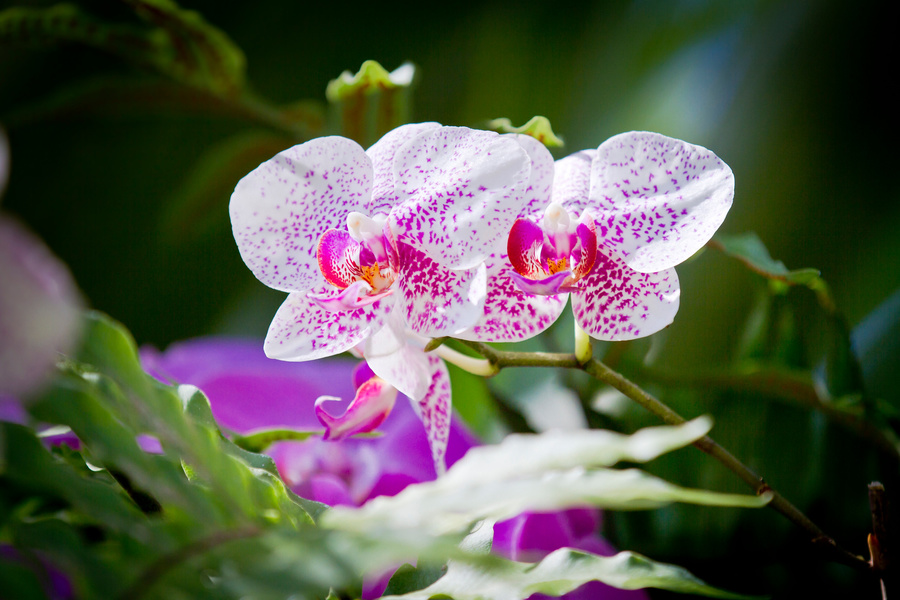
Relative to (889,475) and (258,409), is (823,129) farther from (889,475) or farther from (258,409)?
(258,409)

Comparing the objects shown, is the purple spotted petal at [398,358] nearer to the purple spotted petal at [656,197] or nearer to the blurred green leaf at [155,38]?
the purple spotted petal at [656,197]

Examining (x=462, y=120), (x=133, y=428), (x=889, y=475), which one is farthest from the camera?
(x=462, y=120)

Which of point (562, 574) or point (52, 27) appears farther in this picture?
point (52, 27)

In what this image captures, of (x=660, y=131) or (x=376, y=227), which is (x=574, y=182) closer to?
(x=376, y=227)

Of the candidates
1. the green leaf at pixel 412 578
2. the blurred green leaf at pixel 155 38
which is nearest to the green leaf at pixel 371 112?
the blurred green leaf at pixel 155 38

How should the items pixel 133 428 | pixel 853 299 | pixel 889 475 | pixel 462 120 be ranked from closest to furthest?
pixel 133 428, pixel 889 475, pixel 853 299, pixel 462 120

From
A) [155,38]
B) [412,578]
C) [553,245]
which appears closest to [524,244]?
[553,245]

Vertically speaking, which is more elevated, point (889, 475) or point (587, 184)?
point (587, 184)

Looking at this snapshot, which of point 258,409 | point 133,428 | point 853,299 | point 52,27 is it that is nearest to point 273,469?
point 133,428
